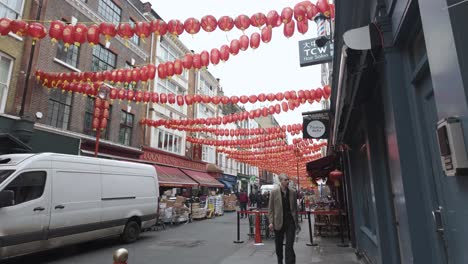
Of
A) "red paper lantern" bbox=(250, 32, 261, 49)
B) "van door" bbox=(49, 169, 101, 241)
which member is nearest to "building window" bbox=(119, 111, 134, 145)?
"van door" bbox=(49, 169, 101, 241)

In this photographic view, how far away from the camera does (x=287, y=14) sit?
6859 millimetres

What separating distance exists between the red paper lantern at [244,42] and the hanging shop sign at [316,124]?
3748 millimetres

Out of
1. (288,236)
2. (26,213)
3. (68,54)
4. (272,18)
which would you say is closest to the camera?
(288,236)

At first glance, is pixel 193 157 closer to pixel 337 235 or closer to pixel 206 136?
pixel 206 136

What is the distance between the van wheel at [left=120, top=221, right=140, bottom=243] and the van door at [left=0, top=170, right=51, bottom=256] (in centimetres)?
309

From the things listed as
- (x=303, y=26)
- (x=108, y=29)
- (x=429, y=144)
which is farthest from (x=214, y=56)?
(x=429, y=144)

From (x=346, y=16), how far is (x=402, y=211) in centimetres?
292

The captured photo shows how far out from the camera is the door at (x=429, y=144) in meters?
2.35

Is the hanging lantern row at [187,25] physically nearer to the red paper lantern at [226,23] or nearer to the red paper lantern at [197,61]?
the red paper lantern at [226,23]

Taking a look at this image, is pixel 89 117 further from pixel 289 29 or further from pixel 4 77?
pixel 289 29

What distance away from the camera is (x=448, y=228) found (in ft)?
7.07

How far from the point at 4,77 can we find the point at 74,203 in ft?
27.5

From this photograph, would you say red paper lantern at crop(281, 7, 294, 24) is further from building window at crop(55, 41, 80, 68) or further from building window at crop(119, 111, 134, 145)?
building window at crop(119, 111, 134, 145)

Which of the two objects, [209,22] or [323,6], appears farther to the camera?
[209,22]
